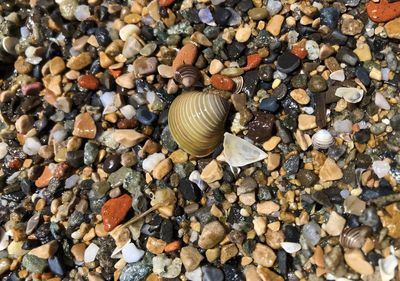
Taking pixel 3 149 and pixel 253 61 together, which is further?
pixel 3 149

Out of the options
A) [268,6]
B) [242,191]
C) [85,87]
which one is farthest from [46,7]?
[242,191]

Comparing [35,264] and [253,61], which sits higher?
[253,61]

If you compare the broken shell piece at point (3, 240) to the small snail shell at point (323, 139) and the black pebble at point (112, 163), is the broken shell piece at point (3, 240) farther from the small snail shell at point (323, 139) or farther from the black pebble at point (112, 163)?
the small snail shell at point (323, 139)

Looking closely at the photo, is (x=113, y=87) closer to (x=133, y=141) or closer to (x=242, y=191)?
(x=133, y=141)

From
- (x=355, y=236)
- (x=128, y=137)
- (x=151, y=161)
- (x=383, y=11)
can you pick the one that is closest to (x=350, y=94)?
(x=383, y=11)

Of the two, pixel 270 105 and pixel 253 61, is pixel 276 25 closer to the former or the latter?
pixel 253 61

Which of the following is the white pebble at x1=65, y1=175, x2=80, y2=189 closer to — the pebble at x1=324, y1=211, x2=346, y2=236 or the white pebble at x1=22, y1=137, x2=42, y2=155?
the white pebble at x1=22, y1=137, x2=42, y2=155

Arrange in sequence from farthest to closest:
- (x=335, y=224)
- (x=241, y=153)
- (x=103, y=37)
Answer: (x=103, y=37) < (x=241, y=153) < (x=335, y=224)
